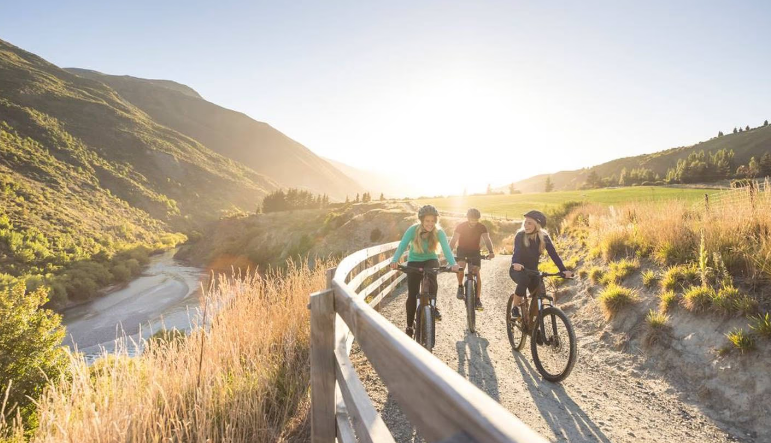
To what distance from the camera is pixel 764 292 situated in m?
5.12

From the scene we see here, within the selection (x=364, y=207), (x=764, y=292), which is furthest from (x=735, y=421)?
(x=364, y=207)

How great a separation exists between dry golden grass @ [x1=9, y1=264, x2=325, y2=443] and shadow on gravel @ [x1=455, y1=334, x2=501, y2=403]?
8.07 ft

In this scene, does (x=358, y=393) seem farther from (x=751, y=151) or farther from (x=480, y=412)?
(x=751, y=151)

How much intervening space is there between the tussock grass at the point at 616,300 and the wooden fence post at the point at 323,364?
6619 millimetres

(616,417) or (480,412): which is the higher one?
(480,412)

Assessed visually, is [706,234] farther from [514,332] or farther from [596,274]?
[514,332]

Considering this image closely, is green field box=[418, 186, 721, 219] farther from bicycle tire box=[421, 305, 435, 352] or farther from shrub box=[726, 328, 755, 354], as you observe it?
bicycle tire box=[421, 305, 435, 352]

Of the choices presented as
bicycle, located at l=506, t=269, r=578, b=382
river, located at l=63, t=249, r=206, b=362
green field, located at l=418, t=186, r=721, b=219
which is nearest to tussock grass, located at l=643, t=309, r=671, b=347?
bicycle, located at l=506, t=269, r=578, b=382

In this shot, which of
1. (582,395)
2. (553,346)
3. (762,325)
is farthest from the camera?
(553,346)

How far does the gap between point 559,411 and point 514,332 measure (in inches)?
83.7

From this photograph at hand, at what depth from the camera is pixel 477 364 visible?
575 cm

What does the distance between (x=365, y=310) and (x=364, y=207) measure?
4008 cm

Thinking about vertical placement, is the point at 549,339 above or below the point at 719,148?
below

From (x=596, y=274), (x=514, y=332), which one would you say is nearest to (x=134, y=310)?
(x=514, y=332)
